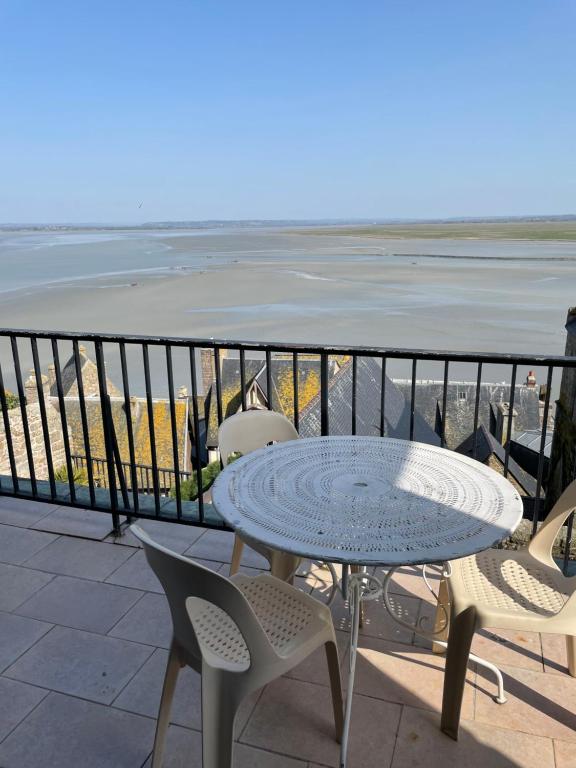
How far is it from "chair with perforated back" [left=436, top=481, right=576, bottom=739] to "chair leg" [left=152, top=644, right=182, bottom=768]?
2.81 ft

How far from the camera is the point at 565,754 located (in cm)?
178

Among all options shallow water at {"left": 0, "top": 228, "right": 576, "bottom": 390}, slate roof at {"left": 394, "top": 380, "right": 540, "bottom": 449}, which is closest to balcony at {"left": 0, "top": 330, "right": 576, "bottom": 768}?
slate roof at {"left": 394, "top": 380, "right": 540, "bottom": 449}

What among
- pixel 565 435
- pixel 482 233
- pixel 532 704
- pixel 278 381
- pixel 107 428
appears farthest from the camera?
pixel 482 233

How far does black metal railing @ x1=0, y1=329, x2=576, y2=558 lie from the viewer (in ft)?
9.22

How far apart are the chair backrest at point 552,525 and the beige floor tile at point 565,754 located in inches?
22.5

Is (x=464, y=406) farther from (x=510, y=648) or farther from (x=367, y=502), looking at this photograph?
(x=367, y=502)

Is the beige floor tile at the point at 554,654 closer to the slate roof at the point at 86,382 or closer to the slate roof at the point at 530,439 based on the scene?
the slate roof at the point at 530,439

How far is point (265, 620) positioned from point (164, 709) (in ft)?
1.25

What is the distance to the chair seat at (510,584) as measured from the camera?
1.84 meters

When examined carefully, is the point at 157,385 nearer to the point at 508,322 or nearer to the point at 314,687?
the point at 508,322

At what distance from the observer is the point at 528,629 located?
1.75 meters

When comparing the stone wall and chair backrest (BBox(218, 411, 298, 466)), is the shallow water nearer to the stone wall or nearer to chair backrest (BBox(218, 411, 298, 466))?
the stone wall

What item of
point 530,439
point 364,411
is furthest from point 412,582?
point 530,439

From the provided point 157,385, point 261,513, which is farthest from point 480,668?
point 157,385
